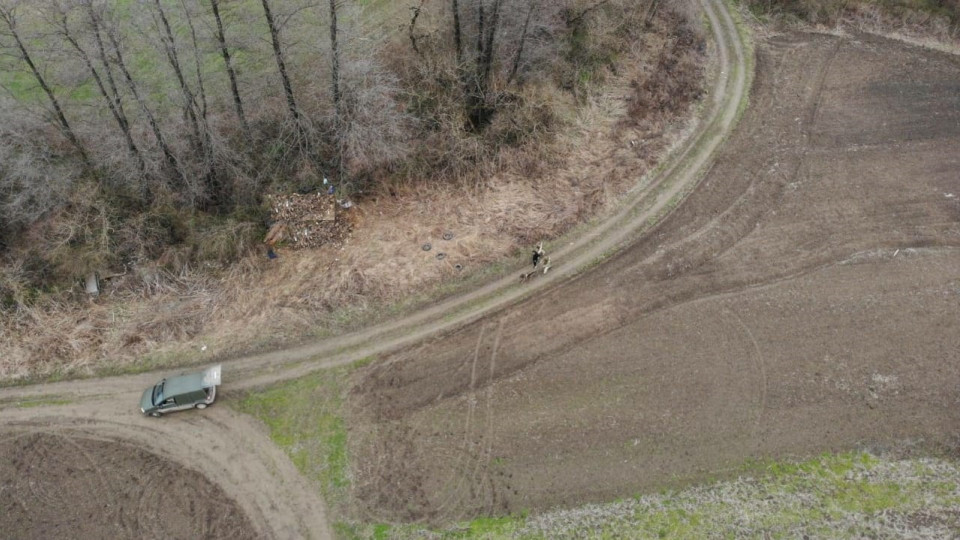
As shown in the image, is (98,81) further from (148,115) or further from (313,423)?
(313,423)

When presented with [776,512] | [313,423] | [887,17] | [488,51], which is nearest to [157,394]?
[313,423]

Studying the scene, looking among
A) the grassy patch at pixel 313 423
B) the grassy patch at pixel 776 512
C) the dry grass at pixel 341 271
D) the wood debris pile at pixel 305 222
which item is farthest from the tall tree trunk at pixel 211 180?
the grassy patch at pixel 776 512

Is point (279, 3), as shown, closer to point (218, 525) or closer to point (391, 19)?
point (391, 19)

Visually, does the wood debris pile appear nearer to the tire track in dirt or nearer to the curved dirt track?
the tire track in dirt

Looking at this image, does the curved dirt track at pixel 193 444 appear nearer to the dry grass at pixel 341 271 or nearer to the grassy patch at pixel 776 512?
the dry grass at pixel 341 271

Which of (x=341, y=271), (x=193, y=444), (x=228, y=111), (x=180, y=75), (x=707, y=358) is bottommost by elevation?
(x=707, y=358)

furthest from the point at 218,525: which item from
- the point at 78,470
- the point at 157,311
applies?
the point at 157,311
